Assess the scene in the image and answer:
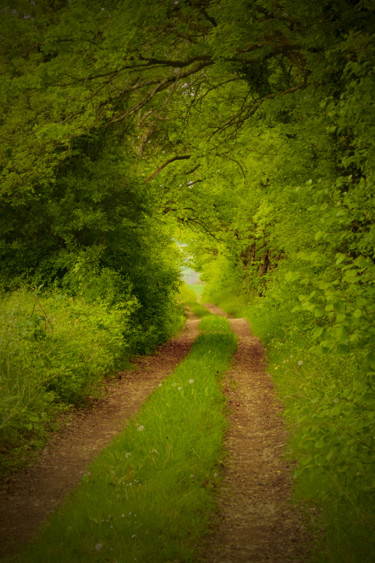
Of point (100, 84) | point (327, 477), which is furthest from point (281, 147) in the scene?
point (327, 477)

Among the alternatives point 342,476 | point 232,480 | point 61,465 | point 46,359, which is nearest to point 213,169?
point 46,359

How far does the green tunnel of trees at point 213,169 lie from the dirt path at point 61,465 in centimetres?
88

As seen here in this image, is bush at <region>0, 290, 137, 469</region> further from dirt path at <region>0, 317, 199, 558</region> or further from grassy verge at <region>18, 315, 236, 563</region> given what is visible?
grassy verge at <region>18, 315, 236, 563</region>

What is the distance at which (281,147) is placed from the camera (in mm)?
10922

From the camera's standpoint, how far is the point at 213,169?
16.5m

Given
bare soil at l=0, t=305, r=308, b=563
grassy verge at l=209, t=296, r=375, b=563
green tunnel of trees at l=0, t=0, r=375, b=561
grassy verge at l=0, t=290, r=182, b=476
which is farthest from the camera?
grassy verge at l=0, t=290, r=182, b=476

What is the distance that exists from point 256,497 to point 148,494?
53.3 inches

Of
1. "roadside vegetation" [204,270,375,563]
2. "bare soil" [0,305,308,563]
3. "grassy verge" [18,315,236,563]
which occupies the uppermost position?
"roadside vegetation" [204,270,375,563]

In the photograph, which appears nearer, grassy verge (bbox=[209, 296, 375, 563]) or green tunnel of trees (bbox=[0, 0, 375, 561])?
grassy verge (bbox=[209, 296, 375, 563])

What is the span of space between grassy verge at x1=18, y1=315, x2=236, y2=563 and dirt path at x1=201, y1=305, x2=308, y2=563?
0.23 metres

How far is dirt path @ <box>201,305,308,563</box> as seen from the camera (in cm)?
390

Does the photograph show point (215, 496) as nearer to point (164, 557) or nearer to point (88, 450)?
point (164, 557)

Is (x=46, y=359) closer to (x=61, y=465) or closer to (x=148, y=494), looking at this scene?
(x=61, y=465)

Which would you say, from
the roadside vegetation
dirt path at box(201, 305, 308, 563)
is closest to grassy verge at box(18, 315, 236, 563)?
dirt path at box(201, 305, 308, 563)
